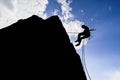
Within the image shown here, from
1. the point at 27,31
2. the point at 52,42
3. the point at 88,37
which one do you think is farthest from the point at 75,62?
the point at 88,37

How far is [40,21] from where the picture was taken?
28.6 ft

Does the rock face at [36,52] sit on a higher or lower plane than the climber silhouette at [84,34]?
lower

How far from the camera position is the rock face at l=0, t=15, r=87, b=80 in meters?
7.55

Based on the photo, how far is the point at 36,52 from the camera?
805 cm

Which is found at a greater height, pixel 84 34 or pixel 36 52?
pixel 84 34

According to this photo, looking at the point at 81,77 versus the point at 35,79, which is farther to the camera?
the point at 81,77

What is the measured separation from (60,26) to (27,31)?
6.59ft

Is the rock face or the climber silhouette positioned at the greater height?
the climber silhouette

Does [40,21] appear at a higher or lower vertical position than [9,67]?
higher

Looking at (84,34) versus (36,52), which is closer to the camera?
(36,52)

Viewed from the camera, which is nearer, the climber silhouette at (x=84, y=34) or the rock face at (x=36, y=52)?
the rock face at (x=36, y=52)

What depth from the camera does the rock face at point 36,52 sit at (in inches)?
297

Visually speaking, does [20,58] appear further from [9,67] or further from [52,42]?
[52,42]

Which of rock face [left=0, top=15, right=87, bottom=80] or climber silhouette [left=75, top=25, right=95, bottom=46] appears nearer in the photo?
rock face [left=0, top=15, right=87, bottom=80]
